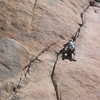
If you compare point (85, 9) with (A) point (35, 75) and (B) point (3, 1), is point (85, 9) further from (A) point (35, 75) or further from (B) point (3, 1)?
(A) point (35, 75)

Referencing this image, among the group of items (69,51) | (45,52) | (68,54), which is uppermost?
(69,51)

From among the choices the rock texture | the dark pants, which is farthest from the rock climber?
the rock texture

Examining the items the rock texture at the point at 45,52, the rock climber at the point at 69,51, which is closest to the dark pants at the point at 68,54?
the rock climber at the point at 69,51

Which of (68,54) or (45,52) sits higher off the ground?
(68,54)

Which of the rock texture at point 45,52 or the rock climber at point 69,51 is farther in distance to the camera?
the rock climber at point 69,51

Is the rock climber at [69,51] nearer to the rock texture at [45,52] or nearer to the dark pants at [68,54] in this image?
the dark pants at [68,54]

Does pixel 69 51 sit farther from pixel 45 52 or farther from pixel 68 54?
pixel 45 52

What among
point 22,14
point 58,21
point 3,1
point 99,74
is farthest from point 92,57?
point 3,1

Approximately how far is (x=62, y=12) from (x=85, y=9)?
4.02 metres

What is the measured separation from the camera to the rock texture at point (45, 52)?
22141 mm

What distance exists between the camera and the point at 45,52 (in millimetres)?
24922

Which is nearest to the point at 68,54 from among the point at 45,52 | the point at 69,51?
the point at 69,51

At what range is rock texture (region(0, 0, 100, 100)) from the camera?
72.6 feet

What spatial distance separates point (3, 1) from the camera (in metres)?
26.4
